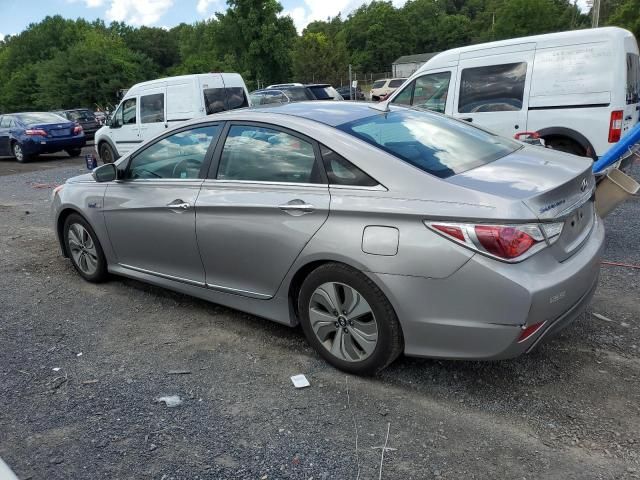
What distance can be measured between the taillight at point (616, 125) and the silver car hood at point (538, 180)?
412cm

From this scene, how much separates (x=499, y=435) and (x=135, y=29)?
4361 inches

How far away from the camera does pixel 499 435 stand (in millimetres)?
2598

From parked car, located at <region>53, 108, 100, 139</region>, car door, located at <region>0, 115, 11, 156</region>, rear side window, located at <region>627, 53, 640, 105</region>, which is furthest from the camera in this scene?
parked car, located at <region>53, 108, 100, 139</region>

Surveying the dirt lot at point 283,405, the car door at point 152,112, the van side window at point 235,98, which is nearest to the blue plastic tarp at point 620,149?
the dirt lot at point 283,405

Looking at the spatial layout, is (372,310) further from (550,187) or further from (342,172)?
(550,187)

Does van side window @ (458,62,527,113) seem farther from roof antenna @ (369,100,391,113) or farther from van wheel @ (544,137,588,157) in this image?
roof antenna @ (369,100,391,113)

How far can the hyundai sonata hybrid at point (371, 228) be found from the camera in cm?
259

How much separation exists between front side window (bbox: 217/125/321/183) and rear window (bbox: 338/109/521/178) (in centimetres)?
32

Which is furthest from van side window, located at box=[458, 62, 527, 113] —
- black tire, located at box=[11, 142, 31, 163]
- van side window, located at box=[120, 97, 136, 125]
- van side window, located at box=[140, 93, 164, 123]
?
black tire, located at box=[11, 142, 31, 163]

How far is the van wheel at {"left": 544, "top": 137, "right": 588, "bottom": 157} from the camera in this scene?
7.24 meters

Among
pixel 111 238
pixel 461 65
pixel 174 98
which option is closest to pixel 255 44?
pixel 174 98

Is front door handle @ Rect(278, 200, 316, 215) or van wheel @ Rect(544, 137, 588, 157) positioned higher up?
van wheel @ Rect(544, 137, 588, 157)

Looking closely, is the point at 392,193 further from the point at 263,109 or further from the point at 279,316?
the point at 263,109

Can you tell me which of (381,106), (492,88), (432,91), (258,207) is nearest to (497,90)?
(492,88)
